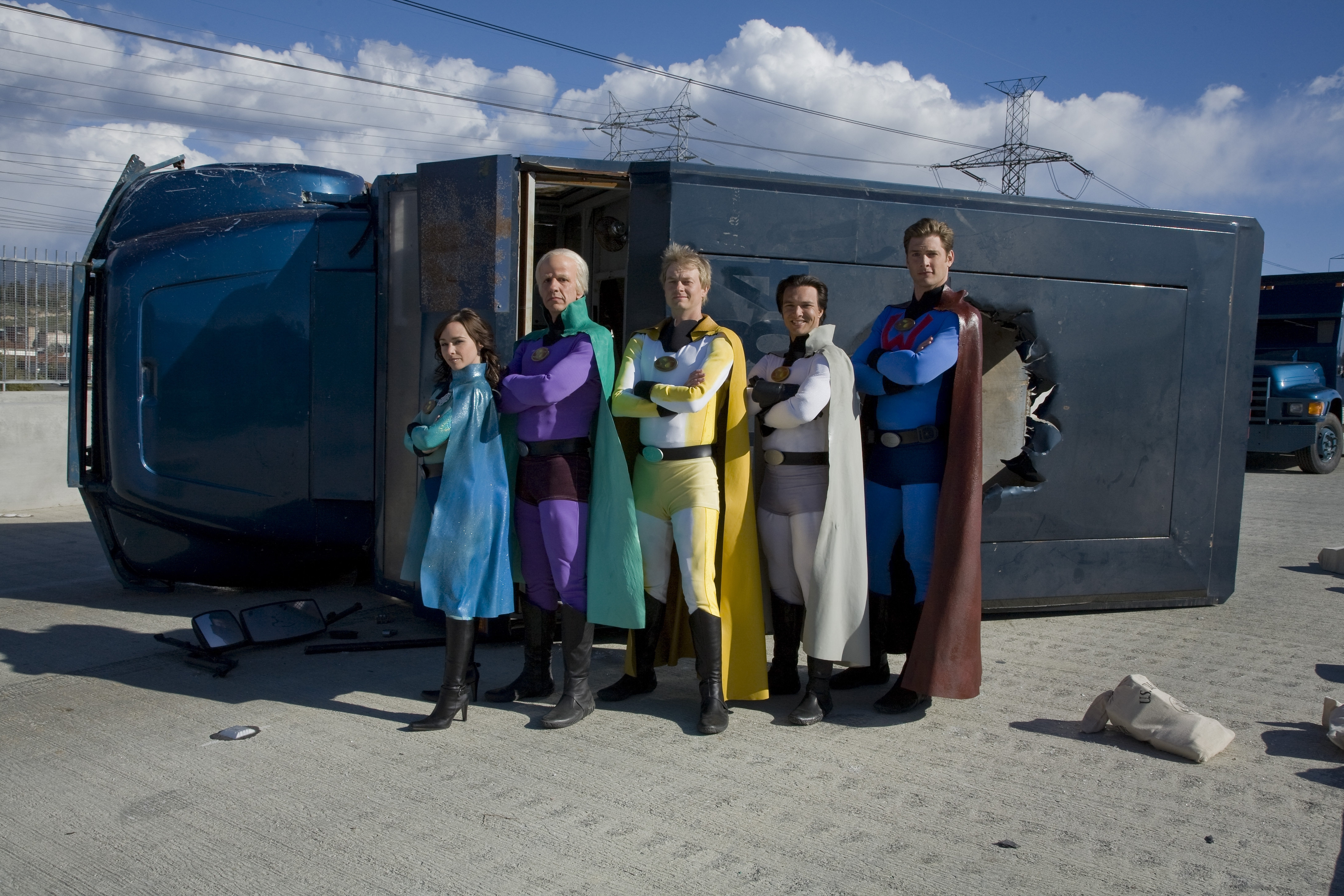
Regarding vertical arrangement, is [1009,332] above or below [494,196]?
below

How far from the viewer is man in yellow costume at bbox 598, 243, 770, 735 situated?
377cm

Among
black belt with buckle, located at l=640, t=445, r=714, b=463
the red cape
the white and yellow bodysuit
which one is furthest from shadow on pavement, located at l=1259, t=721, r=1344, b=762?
black belt with buckle, located at l=640, t=445, r=714, b=463

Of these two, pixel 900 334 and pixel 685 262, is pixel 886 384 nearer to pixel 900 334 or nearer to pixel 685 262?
pixel 900 334

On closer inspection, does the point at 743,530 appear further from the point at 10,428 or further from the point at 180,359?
the point at 10,428

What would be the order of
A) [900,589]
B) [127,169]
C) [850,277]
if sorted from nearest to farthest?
1. [900,589]
2. [850,277]
3. [127,169]

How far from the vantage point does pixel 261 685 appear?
431cm

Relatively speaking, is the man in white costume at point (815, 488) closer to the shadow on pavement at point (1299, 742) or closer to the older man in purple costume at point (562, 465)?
the older man in purple costume at point (562, 465)

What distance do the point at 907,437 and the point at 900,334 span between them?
439mm

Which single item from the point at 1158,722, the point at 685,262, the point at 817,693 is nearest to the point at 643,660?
the point at 817,693

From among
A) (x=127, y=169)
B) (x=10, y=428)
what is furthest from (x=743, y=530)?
(x=10, y=428)

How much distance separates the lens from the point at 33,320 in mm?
9023

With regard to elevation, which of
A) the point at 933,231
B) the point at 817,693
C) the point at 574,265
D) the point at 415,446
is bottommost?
the point at 817,693

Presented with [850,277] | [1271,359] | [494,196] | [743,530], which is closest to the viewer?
[743,530]

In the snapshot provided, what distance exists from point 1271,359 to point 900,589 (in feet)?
45.2
